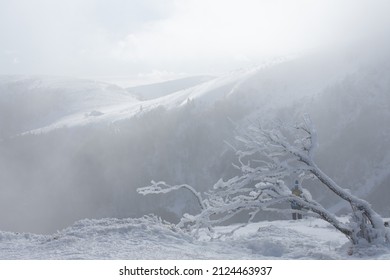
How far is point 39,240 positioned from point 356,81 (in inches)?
1732

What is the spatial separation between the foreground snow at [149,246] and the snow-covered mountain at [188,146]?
93.2 feet

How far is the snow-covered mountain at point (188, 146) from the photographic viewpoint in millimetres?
43188

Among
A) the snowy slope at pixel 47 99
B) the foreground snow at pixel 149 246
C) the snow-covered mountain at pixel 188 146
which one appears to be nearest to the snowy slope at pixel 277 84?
the snow-covered mountain at pixel 188 146

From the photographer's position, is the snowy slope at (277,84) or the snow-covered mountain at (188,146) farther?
the snowy slope at (277,84)

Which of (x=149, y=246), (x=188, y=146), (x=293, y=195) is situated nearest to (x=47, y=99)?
(x=188, y=146)

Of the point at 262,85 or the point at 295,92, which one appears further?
the point at 262,85

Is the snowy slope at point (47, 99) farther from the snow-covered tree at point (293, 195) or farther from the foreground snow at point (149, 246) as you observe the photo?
the snow-covered tree at point (293, 195)

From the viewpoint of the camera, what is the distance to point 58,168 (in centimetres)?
6297

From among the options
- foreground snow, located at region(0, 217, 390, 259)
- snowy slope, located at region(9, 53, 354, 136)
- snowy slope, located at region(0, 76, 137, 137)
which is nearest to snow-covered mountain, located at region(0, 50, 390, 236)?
snowy slope, located at region(9, 53, 354, 136)

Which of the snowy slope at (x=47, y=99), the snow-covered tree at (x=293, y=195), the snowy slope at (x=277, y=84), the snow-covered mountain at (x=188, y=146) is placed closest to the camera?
the snow-covered tree at (x=293, y=195)

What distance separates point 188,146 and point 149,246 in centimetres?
A: 4579

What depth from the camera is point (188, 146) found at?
176 feet

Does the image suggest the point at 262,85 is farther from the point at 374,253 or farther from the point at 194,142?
the point at 374,253

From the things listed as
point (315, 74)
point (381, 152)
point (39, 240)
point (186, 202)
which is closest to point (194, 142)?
point (186, 202)
